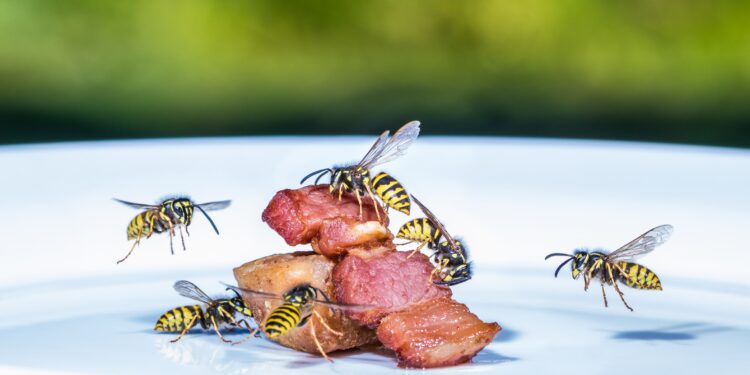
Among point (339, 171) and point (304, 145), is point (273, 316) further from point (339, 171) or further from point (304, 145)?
point (304, 145)

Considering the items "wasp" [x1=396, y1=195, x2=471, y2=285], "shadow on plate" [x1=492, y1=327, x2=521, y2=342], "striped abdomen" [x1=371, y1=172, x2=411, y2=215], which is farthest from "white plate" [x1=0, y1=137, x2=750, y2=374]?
"striped abdomen" [x1=371, y1=172, x2=411, y2=215]

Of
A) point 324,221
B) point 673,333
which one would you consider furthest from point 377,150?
point 673,333

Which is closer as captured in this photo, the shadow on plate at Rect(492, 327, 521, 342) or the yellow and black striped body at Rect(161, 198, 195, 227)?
the shadow on plate at Rect(492, 327, 521, 342)

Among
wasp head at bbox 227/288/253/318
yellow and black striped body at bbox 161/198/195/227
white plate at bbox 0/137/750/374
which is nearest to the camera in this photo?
white plate at bbox 0/137/750/374

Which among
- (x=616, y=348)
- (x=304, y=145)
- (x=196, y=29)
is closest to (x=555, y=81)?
(x=196, y=29)

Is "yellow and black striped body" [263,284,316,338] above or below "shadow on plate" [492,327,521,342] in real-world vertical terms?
above

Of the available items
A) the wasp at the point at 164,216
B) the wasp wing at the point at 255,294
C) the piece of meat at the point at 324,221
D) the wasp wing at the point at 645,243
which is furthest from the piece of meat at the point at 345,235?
the wasp wing at the point at 645,243

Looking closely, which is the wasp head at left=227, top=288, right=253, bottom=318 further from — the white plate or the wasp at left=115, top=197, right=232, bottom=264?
the wasp at left=115, top=197, right=232, bottom=264
